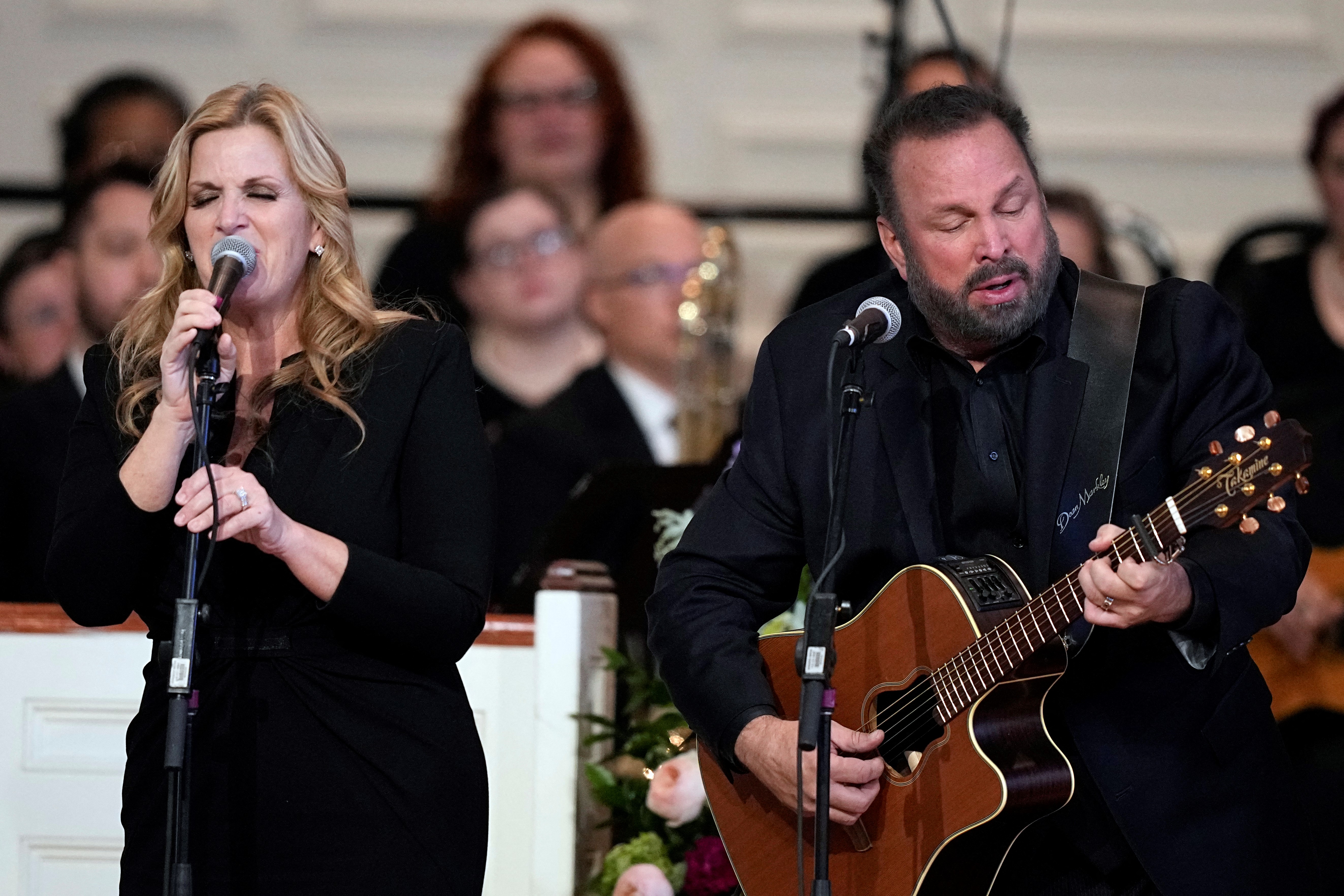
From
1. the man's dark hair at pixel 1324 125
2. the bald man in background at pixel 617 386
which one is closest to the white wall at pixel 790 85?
the bald man in background at pixel 617 386

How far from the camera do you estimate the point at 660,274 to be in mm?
5980

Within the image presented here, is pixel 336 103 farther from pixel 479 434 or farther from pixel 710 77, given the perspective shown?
pixel 479 434

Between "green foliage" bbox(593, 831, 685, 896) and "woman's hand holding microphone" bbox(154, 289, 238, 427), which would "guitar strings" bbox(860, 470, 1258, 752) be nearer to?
"green foliage" bbox(593, 831, 685, 896)

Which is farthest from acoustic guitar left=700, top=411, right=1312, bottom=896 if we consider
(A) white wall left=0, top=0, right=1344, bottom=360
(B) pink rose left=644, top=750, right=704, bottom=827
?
(A) white wall left=0, top=0, right=1344, bottom=360

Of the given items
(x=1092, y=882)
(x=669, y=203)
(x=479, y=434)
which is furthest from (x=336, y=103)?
(x=1092, y=882)

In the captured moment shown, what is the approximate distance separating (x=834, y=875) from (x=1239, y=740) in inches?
27.9

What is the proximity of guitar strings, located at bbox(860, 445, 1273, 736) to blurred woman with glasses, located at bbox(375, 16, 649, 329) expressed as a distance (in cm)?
350

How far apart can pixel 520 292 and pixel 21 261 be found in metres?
1.82

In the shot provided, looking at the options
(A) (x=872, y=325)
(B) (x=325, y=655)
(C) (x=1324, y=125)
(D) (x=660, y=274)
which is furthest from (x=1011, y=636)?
(C) (x=1324, y=125)

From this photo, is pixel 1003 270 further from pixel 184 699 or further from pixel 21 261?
pixel 21 261

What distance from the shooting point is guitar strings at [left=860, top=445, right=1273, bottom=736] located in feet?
8.59

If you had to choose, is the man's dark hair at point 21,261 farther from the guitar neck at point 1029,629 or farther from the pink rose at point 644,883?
the guitar neck at point 1029,629

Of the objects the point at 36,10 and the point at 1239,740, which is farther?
the point at 36,10

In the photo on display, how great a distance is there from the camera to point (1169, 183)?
6922 millimetres
